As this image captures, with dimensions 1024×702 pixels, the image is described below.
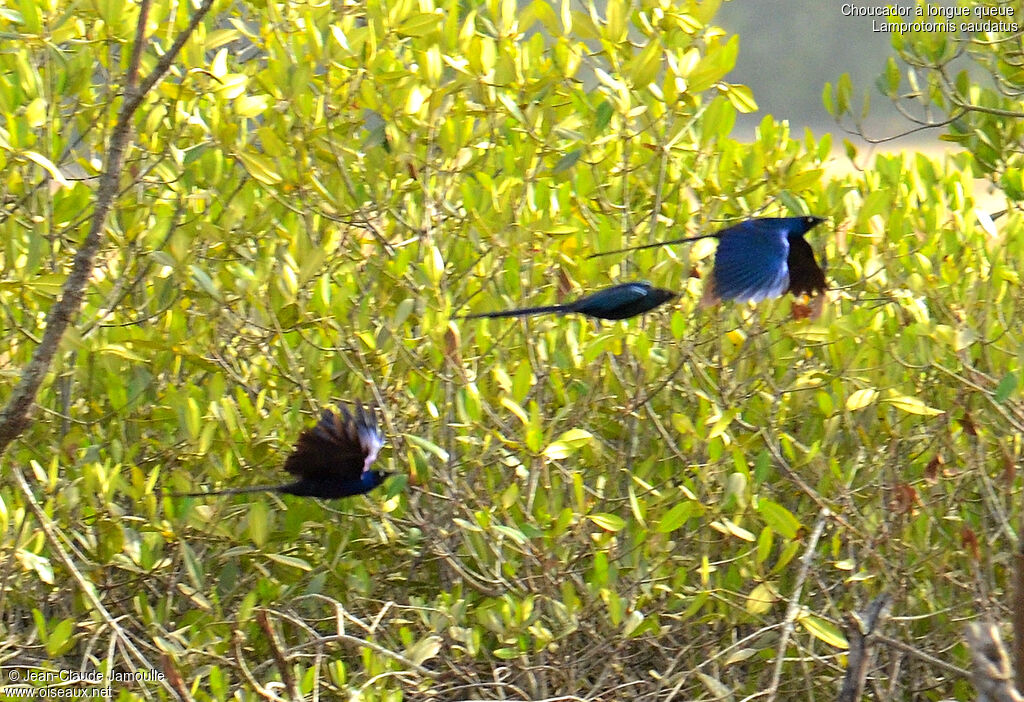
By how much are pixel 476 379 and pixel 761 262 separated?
79 cm

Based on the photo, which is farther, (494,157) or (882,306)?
(494,157)

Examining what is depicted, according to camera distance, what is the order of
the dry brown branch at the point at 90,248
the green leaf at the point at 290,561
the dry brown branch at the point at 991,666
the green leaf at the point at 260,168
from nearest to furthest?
the dry brown branch at the point at 991,666
the dry brown branch at the point at 90,248
the green leaf at the point at 260,168
the green leaf at the point at 290,561

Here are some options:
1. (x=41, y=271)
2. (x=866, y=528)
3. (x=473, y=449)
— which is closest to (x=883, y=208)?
(x=866, y=528)

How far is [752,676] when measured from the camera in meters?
3.08

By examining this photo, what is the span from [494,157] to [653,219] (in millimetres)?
608

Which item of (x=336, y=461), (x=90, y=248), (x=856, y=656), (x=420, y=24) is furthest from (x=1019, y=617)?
(x=420, y=24)

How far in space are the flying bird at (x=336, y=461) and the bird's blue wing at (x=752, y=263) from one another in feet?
2.43

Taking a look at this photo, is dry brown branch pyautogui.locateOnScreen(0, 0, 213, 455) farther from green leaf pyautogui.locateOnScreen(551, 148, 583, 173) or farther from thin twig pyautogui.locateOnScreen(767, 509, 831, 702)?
thin twig pyautogui.locateOnScreen(767, 509, 831, 702)

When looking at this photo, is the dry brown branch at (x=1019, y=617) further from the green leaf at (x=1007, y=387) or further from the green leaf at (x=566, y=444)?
the green leaf at (x=566, y=444)

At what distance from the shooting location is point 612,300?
92.4 inches

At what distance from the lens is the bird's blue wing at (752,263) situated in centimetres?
231

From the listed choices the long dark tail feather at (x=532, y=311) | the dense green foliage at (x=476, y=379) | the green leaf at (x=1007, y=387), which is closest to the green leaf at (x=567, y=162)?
the dense green foliage at (x=476, y=379)

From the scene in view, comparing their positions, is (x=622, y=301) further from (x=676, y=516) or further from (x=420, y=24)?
(x=420, y=24)

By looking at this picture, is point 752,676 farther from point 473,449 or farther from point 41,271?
point 41,271
